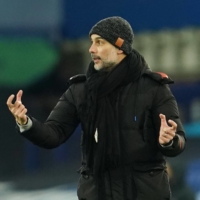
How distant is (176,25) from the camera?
7090 millimetres

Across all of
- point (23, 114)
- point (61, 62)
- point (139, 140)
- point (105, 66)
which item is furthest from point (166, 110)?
point (61, 62)

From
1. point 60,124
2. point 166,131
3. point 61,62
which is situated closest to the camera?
point 166,131

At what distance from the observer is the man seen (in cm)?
350

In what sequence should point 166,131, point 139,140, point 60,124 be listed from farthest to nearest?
1. point 60,124
2. point 139,140
3. point 166,131

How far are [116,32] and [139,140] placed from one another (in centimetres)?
47

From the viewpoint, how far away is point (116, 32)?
141 inches

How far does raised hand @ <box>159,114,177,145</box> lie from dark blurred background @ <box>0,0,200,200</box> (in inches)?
132

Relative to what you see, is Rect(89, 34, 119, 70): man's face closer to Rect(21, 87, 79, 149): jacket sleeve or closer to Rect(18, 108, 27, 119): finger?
Rect(21, 87, 79, 149): jacket sleeve

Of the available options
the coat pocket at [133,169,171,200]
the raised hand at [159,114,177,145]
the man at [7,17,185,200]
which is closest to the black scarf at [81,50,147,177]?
the man at [7,17,185,200]

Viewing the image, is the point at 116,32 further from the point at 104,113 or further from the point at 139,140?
the point at 139,140

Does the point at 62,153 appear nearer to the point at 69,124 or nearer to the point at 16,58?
the point at 16,58

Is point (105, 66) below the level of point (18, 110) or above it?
above

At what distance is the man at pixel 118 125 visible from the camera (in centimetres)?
350

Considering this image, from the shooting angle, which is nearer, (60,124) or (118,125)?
(118,125)
